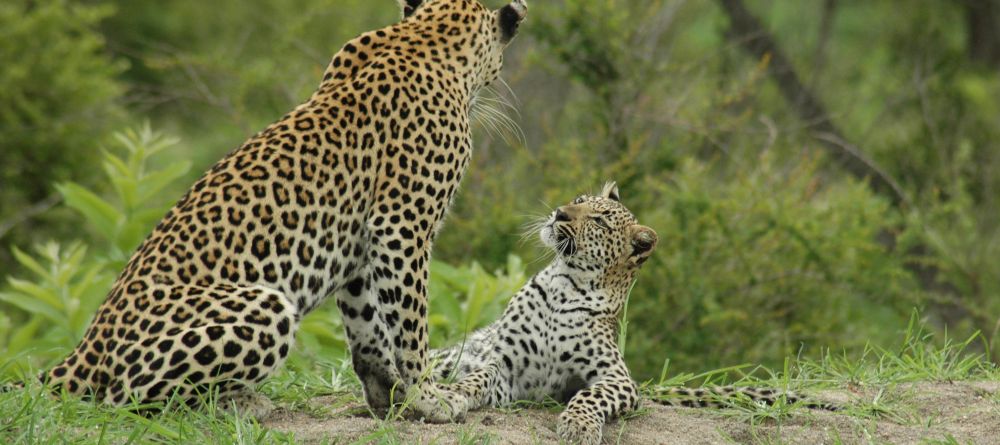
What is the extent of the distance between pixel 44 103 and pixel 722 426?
13557 millimetres

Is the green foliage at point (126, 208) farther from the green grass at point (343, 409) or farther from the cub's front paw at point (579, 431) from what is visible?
the cub's front paw at point (579, 431)

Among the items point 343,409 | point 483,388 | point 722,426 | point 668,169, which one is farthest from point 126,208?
point 668,169

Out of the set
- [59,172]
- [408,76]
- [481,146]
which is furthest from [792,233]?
[59,172]

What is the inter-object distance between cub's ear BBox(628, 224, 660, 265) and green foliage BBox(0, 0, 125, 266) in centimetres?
1087

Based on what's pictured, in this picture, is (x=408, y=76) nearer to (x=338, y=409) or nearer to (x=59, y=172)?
(x=338, y=409)

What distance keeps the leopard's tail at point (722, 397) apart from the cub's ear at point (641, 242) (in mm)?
726

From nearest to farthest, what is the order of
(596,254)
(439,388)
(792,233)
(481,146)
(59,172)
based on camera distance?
1. (439,388)
2. (596,254)
3. (792,233)
4. (481,146)
5. (59,172)

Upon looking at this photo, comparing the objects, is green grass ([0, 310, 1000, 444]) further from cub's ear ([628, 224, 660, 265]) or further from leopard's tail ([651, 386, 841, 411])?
cub's ear ([628, 224, 660, 265])

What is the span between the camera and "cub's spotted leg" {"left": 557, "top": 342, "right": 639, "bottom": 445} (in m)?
5.87

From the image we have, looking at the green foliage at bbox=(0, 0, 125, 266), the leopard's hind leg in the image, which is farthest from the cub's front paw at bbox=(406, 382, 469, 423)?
the green foliage at bbox=(0, 0, 125, 266)

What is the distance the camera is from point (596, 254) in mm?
6988

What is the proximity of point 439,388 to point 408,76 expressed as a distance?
155 cm

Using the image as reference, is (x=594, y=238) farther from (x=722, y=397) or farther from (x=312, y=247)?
(x=312, y=247)

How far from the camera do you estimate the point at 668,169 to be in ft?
42.1
